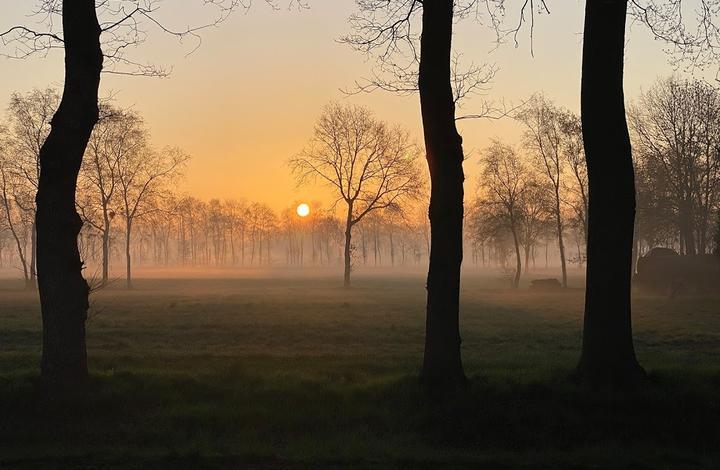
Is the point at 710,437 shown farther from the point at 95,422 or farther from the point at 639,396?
the point at 95,422

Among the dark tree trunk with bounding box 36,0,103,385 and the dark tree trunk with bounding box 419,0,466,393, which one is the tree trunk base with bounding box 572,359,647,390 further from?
the dark tree trunk with bounding box 36,0,103,385

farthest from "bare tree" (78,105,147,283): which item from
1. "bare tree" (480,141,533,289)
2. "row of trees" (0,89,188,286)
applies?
"bare tree" (480,141,533,289)

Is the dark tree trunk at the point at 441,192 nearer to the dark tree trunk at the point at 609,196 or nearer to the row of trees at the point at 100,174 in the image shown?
the dark tree trunk at the point at 609,196

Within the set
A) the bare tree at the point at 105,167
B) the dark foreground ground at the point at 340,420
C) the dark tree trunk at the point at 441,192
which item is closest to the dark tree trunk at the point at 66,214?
the dark foreground ground at the point at 340,420

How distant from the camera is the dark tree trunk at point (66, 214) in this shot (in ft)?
27.2

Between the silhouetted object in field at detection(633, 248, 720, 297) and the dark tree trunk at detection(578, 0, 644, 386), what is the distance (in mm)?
32693

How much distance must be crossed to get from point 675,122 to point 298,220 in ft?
434

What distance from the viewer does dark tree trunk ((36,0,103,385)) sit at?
27.2 ft

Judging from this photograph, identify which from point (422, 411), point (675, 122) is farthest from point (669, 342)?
point (675, 122)

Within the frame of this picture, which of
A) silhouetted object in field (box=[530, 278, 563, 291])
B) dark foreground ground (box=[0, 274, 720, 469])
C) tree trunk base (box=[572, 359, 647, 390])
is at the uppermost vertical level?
Result: tree trunk base (box=[572, 359, 647, 390])

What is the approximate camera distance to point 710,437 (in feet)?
22.7

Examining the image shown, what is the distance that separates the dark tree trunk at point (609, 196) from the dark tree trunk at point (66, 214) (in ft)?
22.7

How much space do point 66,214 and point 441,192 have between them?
5251mm

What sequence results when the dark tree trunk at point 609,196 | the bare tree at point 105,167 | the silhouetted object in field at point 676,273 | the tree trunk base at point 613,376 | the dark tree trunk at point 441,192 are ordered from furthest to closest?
the bare tree at point 105,167, the silhouetted object in field at point 676,273, the dark tree trunk at point 441,192, the dark tree trunk at point 609,196, the tree trunk base at point 613,376
